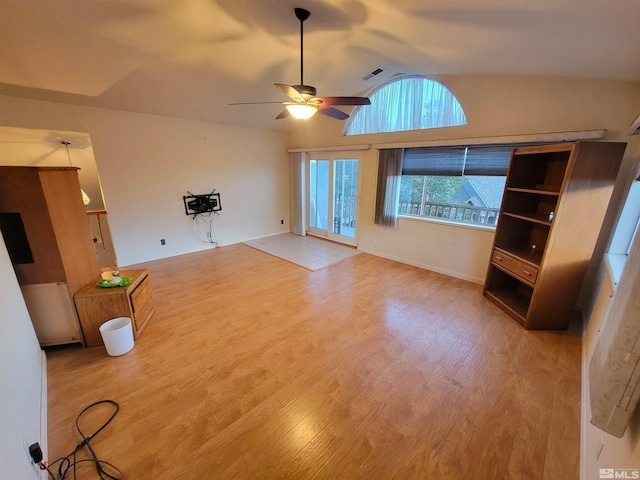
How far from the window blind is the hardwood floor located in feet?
5.82

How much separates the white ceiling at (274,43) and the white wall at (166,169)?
0.30 metres

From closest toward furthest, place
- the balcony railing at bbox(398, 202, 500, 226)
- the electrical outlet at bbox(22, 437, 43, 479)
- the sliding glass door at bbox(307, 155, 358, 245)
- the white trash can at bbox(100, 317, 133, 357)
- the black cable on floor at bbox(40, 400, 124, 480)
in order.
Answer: the electrical outlet at bbox(22, 437, 43, 479)
the black cable on floor at bbox(40, 400, 124, 480)
the white trash can at bbox(100, 317, 133, 357)
the balcony railing at bbox(398, 202, 500, 226)
the sliding glass door at bbox(307, 155, 358, 245)

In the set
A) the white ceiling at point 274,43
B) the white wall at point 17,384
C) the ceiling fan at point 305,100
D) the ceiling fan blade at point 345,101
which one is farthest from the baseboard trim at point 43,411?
the ceiling fan blade at point 345,101

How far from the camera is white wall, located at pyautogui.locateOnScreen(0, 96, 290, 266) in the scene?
364 cm

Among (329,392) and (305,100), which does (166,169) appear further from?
(329,392)

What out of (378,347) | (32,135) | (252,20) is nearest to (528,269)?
(378,347)

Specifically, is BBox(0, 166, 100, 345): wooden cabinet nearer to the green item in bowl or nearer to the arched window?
the green item in bowl

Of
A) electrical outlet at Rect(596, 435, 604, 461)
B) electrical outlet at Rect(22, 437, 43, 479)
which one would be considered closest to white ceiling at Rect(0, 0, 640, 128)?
electrical outlet at Rect(596, 435, 604, 461)

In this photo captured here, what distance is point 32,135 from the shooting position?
4.39m

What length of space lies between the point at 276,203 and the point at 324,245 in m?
1.73

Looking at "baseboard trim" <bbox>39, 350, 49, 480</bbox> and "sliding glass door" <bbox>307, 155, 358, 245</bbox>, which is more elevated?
"sliding glass door" <bbox>307, 155, 358, 245</bbox>
